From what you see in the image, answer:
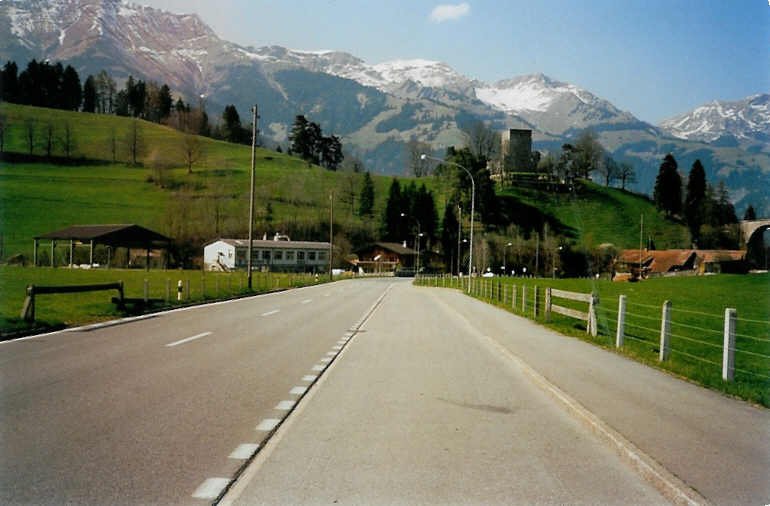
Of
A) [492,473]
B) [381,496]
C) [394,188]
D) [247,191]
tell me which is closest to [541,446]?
[492,473]

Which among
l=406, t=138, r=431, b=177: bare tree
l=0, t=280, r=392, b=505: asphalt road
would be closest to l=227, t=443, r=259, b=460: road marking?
l=0, t=280, r=392, b=505: asphalt road

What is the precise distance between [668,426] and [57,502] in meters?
6.46

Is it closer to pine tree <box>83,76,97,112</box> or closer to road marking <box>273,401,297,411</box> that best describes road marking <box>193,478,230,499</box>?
road marking <box>273,401,297,411</box>

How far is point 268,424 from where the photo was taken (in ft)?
25.9

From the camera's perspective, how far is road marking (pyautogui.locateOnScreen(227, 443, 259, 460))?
21.4 feet

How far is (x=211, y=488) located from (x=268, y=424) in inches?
90.3

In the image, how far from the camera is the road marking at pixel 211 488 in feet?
17.8

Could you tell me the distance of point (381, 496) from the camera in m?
5.52

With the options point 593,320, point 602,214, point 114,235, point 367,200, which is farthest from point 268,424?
point 367,200

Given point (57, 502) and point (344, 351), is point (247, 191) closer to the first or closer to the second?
point (344, 351)

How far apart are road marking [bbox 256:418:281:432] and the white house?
92.0m

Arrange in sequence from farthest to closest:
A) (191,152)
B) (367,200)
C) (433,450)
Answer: (367,200)
(191,152)
(433,450)

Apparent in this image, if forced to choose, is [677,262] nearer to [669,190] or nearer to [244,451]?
[669,190]

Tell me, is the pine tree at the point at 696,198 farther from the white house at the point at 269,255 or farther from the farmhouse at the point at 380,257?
the farmhouse at the point at 380,257
